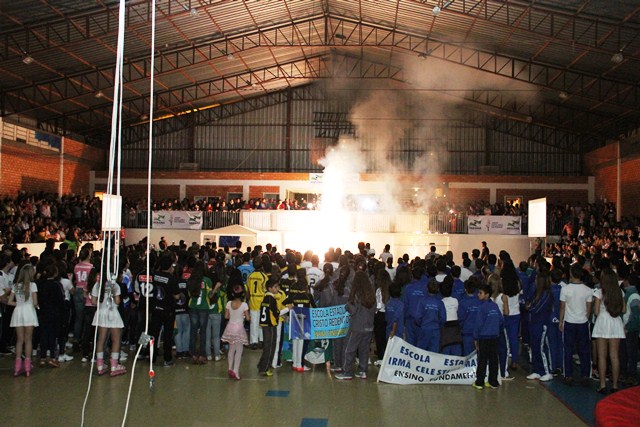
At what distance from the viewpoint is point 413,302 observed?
320 inches

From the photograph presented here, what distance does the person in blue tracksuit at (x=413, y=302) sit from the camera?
809cm

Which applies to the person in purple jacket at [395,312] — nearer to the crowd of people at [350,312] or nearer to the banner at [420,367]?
the crowd of people at [350,312]

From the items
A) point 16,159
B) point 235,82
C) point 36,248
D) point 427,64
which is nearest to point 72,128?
point 16,159

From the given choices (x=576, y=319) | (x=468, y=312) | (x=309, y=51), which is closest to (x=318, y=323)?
(x=468, y=312)

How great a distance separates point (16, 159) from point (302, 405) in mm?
20919

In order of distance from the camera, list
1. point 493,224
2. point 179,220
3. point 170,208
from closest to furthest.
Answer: point 493,224 < point 179,220 < point 170,208

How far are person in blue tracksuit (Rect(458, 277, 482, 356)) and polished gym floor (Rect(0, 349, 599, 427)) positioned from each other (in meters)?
0.67

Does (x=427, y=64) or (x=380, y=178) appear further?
(x=380, y=178)

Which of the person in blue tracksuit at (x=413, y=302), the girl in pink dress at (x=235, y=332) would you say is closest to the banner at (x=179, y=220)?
the girl in pink dress at (x=235, y=332)

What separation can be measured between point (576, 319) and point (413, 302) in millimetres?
2181

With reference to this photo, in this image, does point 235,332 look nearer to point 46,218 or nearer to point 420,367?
point 420,367

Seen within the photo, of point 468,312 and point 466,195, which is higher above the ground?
point 466,195

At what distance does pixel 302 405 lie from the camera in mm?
6938

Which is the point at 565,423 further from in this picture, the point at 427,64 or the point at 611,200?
the point at 611,200
